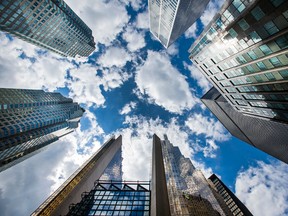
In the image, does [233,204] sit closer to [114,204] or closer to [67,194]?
[114,204]

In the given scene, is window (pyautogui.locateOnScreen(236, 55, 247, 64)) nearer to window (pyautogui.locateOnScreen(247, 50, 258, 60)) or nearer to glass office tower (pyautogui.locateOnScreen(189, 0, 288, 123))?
glass office tower (pyautogui.locateOnScreen(189, 0, 288, 123))

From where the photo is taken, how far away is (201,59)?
174 feet

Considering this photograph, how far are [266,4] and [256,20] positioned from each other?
127 inches

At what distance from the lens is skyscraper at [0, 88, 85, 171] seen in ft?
313

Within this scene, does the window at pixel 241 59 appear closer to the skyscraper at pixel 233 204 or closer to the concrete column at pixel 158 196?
the concrete column at pixel 158 196

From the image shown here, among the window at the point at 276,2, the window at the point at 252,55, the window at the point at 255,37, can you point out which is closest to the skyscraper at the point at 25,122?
the window at the point at 252,55

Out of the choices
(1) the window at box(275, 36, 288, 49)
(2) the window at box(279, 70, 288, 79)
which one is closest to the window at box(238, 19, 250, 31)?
(1) the window at box(275, 36, 288, 49)

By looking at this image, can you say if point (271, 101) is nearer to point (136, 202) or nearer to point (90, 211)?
point (136, 202)

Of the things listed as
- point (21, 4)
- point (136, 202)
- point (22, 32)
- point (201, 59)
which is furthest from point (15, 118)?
point (201, 59)

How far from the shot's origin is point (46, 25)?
10788cm

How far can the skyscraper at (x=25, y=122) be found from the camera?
9531cm

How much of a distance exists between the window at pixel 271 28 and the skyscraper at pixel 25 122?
115592mm

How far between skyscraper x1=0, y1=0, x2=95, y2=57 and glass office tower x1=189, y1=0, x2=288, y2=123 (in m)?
88.3

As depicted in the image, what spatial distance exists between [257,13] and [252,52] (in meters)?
8.55
